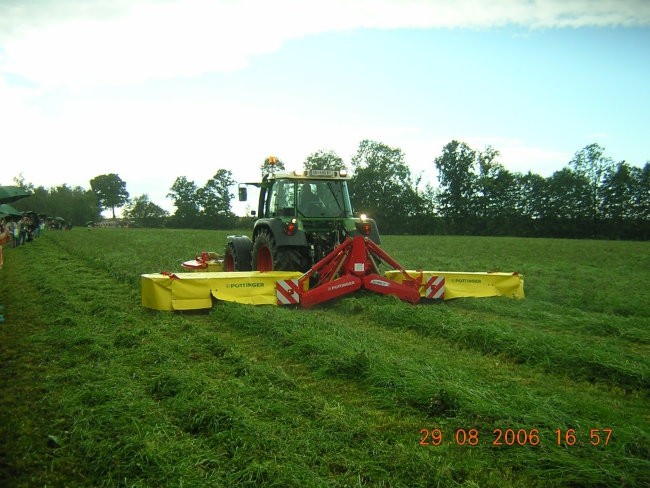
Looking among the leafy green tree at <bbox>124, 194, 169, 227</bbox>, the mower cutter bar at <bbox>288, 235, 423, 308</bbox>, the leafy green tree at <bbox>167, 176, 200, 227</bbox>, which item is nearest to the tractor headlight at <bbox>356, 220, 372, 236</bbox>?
the mower cutter bar at <bbox>288, 235, 423, 308</bbox>

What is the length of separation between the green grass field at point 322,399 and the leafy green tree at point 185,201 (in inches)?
2815

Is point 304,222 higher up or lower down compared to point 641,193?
lower down

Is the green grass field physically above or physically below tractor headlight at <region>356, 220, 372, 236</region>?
below

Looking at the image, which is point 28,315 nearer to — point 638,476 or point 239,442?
point 239,442

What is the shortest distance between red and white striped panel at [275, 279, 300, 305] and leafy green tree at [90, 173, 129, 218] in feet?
345

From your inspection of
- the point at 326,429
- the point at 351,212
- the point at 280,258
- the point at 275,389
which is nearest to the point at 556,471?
the point at 326,429

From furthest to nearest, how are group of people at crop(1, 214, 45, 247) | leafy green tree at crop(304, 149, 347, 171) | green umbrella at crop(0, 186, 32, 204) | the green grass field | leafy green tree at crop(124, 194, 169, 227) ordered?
leafy green tree at crop(124, 194, 169, 227) < leafy green tree at crop(304, 149, 347, 171) < group of people at crop(1, 214, 45, 247) < green umbrella at crop(0, 186, 32, 204) < the green grass field

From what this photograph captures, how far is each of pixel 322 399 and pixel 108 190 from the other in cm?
10994

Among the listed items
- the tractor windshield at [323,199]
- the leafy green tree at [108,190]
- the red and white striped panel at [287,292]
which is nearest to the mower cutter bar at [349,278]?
the red and white striped panel at [287,292]

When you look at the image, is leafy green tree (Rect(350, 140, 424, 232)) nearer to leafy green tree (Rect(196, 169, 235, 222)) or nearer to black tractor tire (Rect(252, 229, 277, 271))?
leafy green tree (Rect(196, 169, 235, 222))

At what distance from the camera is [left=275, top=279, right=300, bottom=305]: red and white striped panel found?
7707 millimetres

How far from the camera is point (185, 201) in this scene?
87062 mm

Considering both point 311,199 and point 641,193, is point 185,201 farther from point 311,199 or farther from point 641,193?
point 311,199

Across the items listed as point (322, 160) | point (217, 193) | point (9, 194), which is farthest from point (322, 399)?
point (217, 193)
